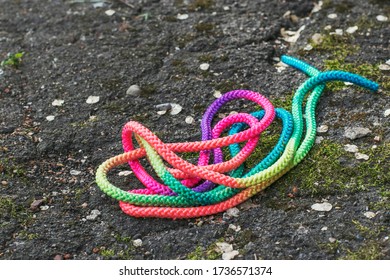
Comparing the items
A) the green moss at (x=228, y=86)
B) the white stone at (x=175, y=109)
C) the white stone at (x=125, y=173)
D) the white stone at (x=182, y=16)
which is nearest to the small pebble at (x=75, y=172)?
the white stone at (x=125, y=173)

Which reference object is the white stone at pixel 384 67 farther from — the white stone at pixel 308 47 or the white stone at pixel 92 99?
the white stone at pixel 92 99

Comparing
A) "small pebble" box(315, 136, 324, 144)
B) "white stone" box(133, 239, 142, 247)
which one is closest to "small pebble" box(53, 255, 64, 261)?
"white stone" box(133, 239, 142, 247)

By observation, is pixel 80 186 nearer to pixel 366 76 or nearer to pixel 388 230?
pixel 388 230

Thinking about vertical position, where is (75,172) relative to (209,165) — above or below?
below

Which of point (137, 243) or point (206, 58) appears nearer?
point (137, 243)

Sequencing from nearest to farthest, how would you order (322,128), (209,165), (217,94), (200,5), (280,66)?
1. (209,165)
2. (322,128)
3. (217,94)
4. (280,66)
5. (200,5)

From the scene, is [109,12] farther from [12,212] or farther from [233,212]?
[233,212]

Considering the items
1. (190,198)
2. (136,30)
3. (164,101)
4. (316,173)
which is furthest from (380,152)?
(136,30)

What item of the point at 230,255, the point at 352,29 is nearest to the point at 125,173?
the point at 230,255
